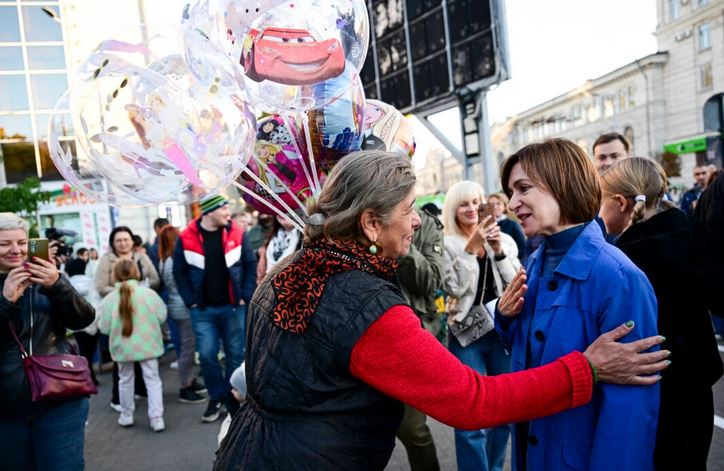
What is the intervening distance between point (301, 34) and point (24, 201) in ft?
46.5

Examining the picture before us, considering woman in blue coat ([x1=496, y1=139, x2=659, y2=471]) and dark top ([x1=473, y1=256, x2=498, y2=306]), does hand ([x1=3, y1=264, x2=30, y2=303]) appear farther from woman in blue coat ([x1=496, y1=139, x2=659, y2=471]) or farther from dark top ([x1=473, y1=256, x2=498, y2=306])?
dark top ([x1=473, y1=256, x2=498, y2=306])

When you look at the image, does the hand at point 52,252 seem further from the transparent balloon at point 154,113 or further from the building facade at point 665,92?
the building facade at point 665,92

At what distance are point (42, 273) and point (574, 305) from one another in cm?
247

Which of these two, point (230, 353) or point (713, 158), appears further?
point (713, 158)

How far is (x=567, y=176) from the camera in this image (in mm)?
1686

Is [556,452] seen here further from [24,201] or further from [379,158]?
[24,201]

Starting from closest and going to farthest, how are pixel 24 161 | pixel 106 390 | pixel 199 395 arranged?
1. pixel 199 395
2. pixel 106 390
3. pixel 24 161

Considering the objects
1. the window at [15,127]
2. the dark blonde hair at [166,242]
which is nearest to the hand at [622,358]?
the dark blonde hair at [166,242]

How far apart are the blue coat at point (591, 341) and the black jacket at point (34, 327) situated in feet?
7.57

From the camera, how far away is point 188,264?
4914mm

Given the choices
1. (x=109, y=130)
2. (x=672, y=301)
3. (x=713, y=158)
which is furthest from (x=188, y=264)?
(x=713, y=158)

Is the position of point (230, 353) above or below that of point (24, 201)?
below

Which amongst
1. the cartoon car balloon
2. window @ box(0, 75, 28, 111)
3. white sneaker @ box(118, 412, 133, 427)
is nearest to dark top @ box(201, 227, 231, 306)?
white sneaker @ box(118, 412, 133, 427)

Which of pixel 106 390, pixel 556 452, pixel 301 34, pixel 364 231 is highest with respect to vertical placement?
pixel 301 34
